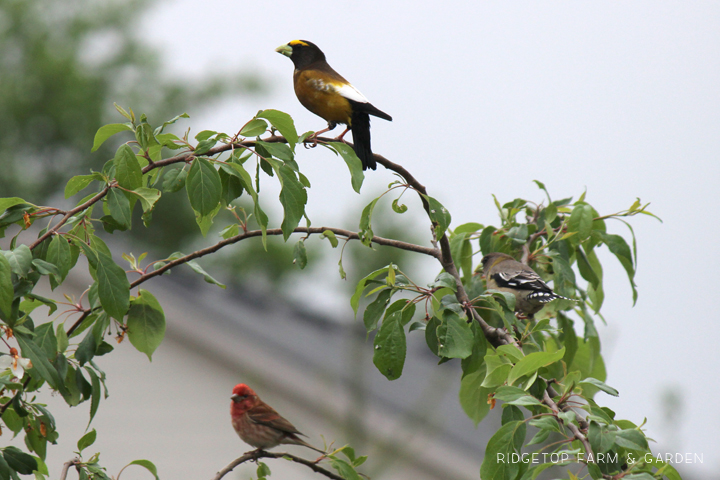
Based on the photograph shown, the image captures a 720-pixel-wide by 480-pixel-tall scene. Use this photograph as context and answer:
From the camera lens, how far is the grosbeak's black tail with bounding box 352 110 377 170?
218 centimetres

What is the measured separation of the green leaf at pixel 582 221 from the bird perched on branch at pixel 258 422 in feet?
6.31

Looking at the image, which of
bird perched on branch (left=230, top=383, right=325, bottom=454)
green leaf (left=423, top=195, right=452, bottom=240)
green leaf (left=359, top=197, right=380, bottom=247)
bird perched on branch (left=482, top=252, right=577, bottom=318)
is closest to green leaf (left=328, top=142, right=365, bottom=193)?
green leaf (left=359, top=197, right=380, bottom=247)

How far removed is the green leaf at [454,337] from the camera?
1.79m

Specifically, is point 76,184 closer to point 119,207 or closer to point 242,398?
point 119,207

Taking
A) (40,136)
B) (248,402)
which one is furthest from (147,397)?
(40,136)

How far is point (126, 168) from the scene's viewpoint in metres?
1.72

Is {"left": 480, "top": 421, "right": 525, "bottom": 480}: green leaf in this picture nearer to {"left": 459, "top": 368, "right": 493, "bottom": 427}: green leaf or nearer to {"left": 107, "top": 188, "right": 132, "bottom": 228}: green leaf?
{"left": 459, "top": 368, "right": 493, "bottom": 427}: green leaf

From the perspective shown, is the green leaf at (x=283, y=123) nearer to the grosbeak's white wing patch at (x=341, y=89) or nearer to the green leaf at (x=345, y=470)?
the grosbeak's white wing patch at (x=341, y=89)

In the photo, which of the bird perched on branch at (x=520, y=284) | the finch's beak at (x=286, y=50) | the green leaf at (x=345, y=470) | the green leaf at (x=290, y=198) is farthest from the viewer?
the bird perched on branch at (x=520, y=284)

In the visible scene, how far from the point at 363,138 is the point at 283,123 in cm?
61

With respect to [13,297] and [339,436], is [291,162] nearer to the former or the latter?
[13,297]

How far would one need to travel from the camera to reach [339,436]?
18.7 feet

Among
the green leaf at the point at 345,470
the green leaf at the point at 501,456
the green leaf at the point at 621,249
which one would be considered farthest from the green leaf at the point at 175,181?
the green leaf at the point at 621,249

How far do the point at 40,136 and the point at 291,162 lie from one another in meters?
16.9
